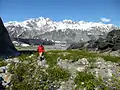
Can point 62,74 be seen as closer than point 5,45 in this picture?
Yes

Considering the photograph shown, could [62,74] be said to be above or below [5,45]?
above

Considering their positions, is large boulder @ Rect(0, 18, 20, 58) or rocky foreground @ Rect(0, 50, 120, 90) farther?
large boulder @ Rect(0, 18, 20, 58)

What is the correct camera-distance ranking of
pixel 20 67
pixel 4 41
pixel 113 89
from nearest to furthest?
pixel 113 89
pixel 20 67
pixel 4 41

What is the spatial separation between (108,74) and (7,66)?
847 cm

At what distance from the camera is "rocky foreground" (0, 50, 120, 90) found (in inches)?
652

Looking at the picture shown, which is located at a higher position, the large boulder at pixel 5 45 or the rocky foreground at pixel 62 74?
the rocky foreground at pixel 62 74

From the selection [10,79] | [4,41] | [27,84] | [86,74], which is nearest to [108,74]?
[86,74]

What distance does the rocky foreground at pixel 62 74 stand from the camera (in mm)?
16555

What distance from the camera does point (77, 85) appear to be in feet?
54.3

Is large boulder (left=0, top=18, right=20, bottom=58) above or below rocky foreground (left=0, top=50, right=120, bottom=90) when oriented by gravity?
below

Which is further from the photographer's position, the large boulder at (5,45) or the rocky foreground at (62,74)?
the large boulder at (5,45)

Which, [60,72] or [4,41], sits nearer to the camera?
[60,72]

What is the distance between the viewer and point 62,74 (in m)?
17.9

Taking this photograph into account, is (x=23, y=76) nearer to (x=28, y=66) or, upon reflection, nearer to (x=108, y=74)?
(x=28, y=66)
